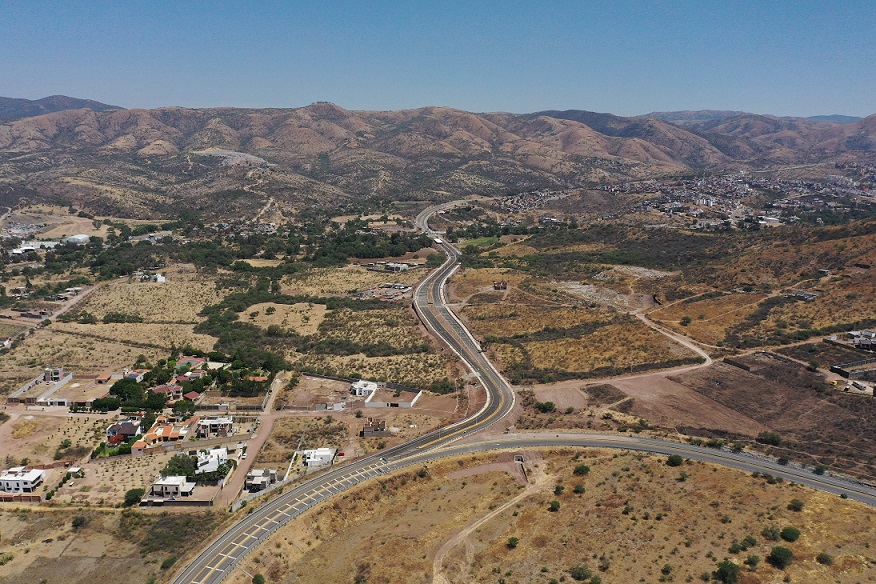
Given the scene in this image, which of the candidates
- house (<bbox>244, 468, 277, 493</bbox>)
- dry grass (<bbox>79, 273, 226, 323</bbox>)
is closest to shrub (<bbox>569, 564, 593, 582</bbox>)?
house (<bbox>244, 468, 277, 493</bbox>)

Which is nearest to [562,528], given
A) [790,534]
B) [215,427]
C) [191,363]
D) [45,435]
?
[790,534]

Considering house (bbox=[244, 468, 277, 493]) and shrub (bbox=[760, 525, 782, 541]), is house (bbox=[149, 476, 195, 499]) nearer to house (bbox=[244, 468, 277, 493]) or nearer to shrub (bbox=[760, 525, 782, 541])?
house (bbox=[244, 468, 277, 493])

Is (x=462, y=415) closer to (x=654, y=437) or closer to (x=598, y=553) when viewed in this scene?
(x=654, y=437)

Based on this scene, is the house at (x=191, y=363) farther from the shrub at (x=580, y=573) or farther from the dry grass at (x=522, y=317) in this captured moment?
the shrub at (x=580, y=573)

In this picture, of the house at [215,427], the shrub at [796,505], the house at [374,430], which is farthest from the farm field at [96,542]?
the shrub at [796,505]

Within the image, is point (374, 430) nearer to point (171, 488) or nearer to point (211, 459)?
point (211, 459)

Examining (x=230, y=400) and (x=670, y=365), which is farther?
(x=670, y=365)

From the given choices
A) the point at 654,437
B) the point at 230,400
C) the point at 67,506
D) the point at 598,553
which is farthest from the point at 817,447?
the point at 67,506
